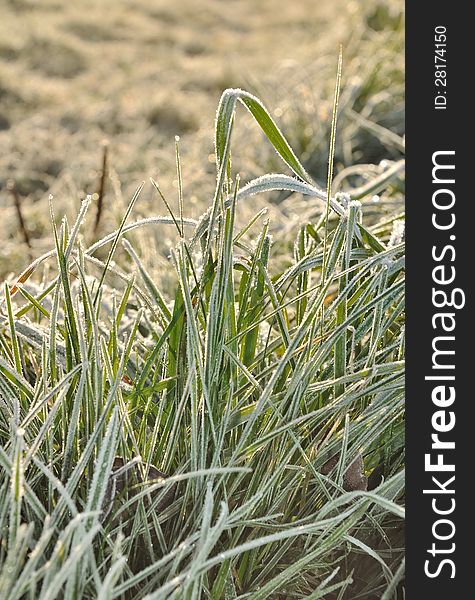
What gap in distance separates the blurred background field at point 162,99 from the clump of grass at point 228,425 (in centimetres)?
69

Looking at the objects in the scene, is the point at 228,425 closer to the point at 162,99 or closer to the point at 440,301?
the point at 440,301

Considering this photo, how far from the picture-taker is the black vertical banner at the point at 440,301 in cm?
96

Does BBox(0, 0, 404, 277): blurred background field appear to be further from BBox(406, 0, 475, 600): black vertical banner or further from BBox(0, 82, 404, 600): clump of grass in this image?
BBox(0, 82, 404, 600): clump of grass

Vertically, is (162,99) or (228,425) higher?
(162,99)

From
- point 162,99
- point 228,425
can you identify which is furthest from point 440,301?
point 162,99

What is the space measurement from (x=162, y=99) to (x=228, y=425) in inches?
132

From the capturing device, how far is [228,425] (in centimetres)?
99

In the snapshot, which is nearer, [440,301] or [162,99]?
[440,301]

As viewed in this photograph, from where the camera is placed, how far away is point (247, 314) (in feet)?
3.39

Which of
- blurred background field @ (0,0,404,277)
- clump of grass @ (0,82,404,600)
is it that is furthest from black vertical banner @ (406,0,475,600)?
blurred background field @ (0,0,404,277)

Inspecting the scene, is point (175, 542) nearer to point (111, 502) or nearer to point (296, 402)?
point (111, 502)

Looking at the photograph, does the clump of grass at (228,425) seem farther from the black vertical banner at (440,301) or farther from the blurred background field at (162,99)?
the blurred background field at (162,99)

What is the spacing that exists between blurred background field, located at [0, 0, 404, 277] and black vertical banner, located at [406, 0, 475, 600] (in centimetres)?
57

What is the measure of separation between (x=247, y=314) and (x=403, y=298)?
227 mm
